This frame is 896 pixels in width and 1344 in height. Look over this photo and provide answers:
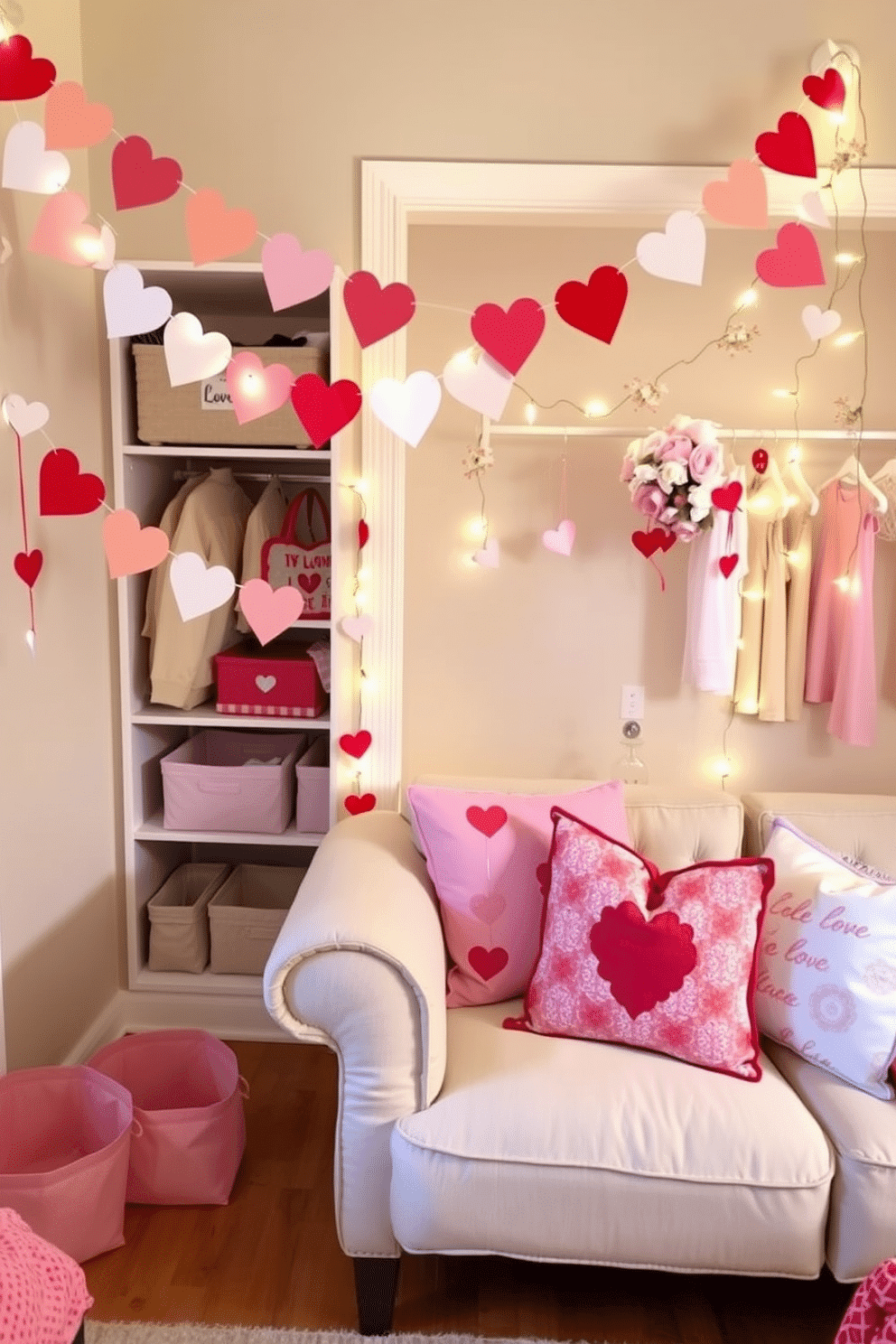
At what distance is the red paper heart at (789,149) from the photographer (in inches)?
74.4

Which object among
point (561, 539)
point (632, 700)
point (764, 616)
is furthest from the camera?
point (632, 700)

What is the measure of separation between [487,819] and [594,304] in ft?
3.33

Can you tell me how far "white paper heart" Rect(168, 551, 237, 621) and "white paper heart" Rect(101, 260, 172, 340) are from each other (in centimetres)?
40

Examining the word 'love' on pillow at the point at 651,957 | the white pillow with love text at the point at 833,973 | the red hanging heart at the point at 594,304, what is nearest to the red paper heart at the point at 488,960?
the word 'love' on pillow at the point at 651,957

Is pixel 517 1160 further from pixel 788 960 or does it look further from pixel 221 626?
pixel 221 626

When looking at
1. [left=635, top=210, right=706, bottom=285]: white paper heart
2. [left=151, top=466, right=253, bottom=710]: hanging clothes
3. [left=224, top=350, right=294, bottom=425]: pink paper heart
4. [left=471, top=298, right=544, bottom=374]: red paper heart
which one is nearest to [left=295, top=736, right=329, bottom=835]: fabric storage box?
[left=151, top=466, right=253, bottom=710]: hanging clothes

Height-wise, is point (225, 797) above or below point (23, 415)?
below

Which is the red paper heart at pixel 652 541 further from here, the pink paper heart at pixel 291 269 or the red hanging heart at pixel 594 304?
the pink paper heart at pixel 291 269

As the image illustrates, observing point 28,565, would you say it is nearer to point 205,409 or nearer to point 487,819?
point 205,409

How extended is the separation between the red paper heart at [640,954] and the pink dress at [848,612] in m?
1.02

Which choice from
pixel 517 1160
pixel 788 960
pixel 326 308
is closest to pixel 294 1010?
pixel 517 1160

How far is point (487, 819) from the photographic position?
2.11 m

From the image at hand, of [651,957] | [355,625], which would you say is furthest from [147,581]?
[651,957]

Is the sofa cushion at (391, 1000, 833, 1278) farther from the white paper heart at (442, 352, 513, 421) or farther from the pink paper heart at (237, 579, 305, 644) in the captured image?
the white paper heart at (442, 352, 513, 421)
